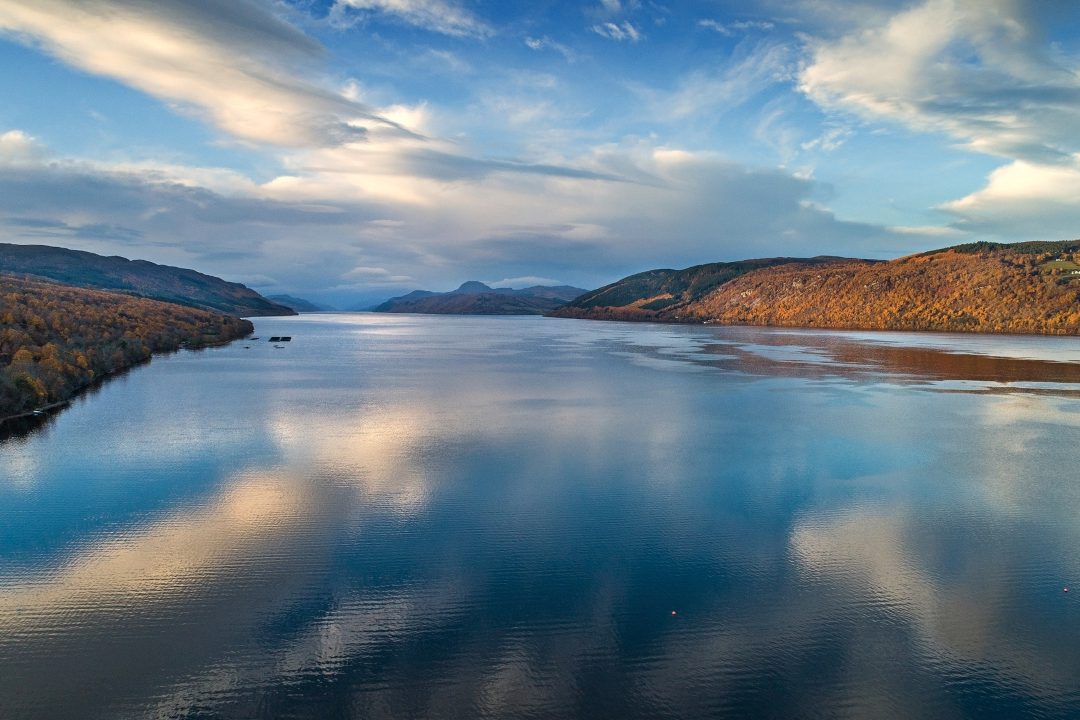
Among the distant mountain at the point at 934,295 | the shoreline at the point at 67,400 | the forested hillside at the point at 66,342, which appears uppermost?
the distant mountain at the point at 934,295

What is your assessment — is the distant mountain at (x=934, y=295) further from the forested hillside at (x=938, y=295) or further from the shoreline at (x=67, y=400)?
the shoreline at (x=67, y=400)

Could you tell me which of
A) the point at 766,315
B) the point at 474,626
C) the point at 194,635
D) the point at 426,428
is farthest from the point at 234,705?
the point at 766,315

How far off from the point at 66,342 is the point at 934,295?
457 ft

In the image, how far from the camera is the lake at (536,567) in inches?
344

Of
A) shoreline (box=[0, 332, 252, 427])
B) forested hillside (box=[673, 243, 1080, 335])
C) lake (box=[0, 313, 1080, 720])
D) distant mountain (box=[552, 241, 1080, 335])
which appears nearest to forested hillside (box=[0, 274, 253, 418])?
shoreline (box=[0, 332, 252, 427])

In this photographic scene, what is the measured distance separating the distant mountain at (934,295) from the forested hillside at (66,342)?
123m

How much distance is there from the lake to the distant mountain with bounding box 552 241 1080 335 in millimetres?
96567

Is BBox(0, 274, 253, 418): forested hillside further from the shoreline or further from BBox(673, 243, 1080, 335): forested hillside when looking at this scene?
BBox(673, 243, 1080, 335): forested hillside

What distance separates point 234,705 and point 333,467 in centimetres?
1196

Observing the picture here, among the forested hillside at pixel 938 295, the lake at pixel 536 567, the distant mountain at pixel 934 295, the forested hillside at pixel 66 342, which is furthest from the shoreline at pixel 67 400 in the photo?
the forested hillside at pixel 938 295

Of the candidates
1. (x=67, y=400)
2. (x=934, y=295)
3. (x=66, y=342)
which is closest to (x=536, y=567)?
(x=67, y=400)

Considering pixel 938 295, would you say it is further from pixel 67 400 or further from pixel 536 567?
pixel 67 400

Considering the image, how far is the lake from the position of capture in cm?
875

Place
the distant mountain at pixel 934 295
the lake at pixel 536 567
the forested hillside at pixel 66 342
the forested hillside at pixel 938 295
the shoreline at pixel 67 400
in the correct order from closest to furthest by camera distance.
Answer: the lake at pixel 536 567 → the shoreline at pixel 67 400 → the forested hillside at pixel 66 342 → the forested hillside at pixel 938 295 → the distant mountain at pixel 934 295
